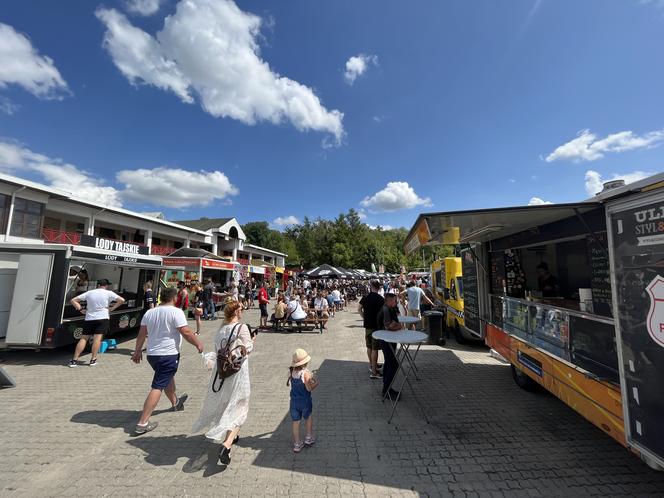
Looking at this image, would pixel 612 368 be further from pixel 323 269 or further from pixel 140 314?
pixel 323 269

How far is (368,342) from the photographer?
17.8 feet

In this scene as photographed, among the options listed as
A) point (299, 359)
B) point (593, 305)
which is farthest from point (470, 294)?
point (299, 359)

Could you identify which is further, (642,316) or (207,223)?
(207,223)

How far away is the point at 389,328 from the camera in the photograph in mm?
4328

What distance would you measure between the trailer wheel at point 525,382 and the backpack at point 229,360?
4.54m

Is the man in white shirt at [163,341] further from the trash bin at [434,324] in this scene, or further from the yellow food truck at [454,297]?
the yellow food truck at [454,297]

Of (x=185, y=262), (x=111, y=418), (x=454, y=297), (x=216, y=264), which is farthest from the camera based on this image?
(x=216, y=264)

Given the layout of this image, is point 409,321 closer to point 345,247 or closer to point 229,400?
point 229,400

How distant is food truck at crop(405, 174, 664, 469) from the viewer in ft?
7.13

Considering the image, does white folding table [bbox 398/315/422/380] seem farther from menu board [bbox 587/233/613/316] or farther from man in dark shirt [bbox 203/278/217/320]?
man in dark shirt [bbox 203/278/217/320]

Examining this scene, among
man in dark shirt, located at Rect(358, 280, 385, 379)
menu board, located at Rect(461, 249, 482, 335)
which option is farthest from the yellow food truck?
man in dark shirt, located at Rect(358, 280, 385, 379)

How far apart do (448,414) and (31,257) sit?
28.2 feet

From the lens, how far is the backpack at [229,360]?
302cm

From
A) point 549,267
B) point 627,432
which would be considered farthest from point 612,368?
point 549,267
